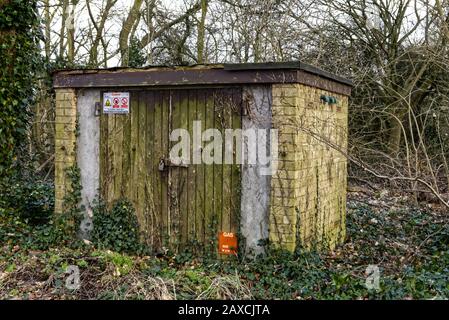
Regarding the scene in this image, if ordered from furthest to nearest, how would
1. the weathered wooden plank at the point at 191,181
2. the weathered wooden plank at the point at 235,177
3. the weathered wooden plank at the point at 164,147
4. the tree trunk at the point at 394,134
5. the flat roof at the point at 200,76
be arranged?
the tree trunk at the point at 394,134, the weathered wooden plank at the point at 164,147, the weathered wooden plank at the point at 191,181, the weathered wooden plank at the point at 235,177, the flat roof at the point at 200,76

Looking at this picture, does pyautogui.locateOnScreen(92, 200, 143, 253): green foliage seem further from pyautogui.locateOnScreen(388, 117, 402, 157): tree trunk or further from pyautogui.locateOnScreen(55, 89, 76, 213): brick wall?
pyautogui.locateOnScreen(388, 117, 402, 157): tree trunk

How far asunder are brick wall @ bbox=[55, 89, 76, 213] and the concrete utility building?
14 mm

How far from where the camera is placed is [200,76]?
20.4 feet

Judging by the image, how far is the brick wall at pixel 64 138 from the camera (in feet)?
23.0

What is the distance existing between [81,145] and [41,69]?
2.10 m

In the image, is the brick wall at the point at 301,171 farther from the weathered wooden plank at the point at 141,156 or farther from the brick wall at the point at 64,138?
the brick wall at the point at 64,138

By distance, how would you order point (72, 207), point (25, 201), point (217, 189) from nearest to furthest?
point (217, 189)
point (72, 207)
point (25, 201)

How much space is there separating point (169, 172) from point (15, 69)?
3.06 meters

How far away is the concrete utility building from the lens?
5945mm

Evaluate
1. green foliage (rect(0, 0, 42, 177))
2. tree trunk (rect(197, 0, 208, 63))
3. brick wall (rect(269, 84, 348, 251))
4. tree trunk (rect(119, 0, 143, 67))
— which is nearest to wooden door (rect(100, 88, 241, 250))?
brick wall (rect(269, 84, 348, 251))

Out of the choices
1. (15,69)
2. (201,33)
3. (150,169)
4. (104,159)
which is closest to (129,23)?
(201,33)

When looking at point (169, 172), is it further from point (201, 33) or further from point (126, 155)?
point (201, 33)

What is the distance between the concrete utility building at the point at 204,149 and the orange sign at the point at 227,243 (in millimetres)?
25

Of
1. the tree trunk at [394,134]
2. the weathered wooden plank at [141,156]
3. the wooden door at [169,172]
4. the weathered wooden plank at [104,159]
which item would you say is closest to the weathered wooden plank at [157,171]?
the wooden door at [169,172]
